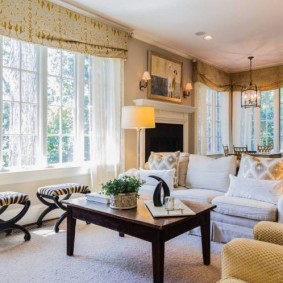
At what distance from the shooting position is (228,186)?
3531 millimetres

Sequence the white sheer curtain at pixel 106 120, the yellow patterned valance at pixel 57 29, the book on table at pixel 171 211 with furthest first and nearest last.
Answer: the white sheer curtain at pixel 106 120 < the yellow patterned valance at pixel 57 29 < the book on table at pixel 171 211

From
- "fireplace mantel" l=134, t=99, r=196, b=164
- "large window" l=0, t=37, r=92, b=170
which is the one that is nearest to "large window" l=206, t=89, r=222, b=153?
"fireplace mantel" l=134, t=99, r=196, b=164

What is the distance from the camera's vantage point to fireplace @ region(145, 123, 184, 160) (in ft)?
16.8

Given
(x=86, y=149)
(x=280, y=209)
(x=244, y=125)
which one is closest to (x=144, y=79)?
(x=86, y=149)

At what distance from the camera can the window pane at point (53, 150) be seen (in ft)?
12.7

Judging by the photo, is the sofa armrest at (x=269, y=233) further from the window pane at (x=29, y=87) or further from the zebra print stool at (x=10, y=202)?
the window pane at (x=29, y=87)

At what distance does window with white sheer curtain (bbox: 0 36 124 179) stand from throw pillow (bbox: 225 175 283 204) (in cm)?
191

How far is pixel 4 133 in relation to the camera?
3.39m

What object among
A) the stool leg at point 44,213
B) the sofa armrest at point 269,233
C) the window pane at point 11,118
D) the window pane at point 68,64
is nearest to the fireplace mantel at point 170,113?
the window pane at point 68,64

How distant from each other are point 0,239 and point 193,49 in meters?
4.57

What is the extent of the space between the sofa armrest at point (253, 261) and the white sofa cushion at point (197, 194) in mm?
1727

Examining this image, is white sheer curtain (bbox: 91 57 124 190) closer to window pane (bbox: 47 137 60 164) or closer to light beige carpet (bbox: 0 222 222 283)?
window pane (bbox: 47 137 60 164)

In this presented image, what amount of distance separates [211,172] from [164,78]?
2.43 metres

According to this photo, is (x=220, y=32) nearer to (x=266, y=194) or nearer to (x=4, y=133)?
(x=266, y=194)
